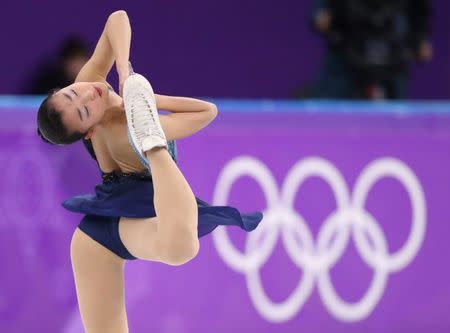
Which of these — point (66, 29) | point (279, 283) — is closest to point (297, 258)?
point (279, 283)

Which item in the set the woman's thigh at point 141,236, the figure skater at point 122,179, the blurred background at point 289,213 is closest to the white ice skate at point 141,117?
the figure skater at point 122,179

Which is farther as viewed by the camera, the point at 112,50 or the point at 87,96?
the point at 112,50

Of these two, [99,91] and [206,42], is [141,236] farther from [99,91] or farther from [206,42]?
[206,42]

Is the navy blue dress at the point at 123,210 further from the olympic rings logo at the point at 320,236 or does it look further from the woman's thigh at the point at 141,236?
the olympic rings logo at the point at 320,236

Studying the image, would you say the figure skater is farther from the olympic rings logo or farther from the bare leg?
the olympic rings logo

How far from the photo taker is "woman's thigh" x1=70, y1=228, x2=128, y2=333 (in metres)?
4.29

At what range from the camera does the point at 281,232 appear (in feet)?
20.4

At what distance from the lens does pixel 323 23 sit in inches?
294

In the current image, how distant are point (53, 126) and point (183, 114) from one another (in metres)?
0.49

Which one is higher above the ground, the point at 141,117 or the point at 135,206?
the point at 141,117

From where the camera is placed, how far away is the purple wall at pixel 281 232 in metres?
5.72

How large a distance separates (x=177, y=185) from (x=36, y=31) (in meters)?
5.83

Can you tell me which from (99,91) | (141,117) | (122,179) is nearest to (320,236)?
(122,179)

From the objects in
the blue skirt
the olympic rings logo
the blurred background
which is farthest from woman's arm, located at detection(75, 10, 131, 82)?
the olympic rings logo
